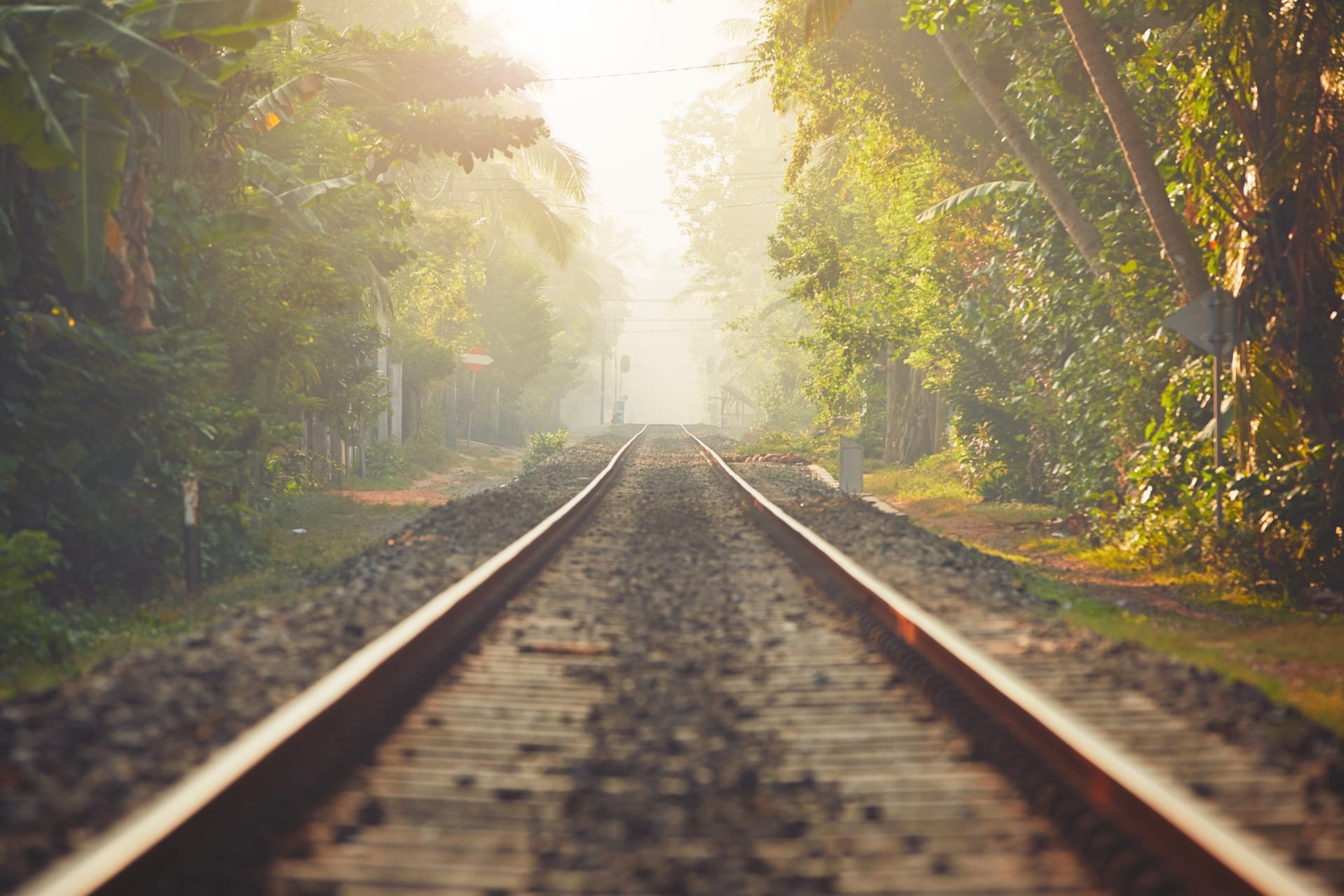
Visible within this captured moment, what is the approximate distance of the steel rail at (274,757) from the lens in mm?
2783

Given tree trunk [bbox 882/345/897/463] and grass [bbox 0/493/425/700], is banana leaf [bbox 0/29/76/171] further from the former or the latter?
tree trunk [bbox 882/345/897/463]

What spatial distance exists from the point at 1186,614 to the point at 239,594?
7.38 m

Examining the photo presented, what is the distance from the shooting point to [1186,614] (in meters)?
8.74

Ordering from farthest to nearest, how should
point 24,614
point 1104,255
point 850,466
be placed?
1. point 850,466
2. point 1104,255
3. point 24,614

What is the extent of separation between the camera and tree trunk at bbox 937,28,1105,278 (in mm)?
13320

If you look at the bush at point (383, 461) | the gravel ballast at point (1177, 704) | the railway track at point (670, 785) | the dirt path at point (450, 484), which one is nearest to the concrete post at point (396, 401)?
the bush at point (383, 461)

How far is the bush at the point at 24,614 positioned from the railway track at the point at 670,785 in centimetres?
287

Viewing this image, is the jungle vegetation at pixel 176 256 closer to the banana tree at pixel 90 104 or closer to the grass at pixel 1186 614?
the banana tree at pixel 90 104

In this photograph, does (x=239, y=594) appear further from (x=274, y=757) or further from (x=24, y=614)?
(x=274, y=757)

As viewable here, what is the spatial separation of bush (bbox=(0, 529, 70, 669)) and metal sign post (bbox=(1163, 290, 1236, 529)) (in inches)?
346

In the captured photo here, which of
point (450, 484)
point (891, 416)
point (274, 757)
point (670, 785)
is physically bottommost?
point (450, 484)

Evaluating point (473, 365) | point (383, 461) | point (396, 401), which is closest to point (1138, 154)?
point (383, 461)

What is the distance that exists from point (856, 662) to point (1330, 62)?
6.92 m

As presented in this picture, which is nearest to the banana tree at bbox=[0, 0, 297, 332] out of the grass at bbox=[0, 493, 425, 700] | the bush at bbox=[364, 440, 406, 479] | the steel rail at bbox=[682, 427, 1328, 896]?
the grass at bbox=[0, 493, 425, 700]
